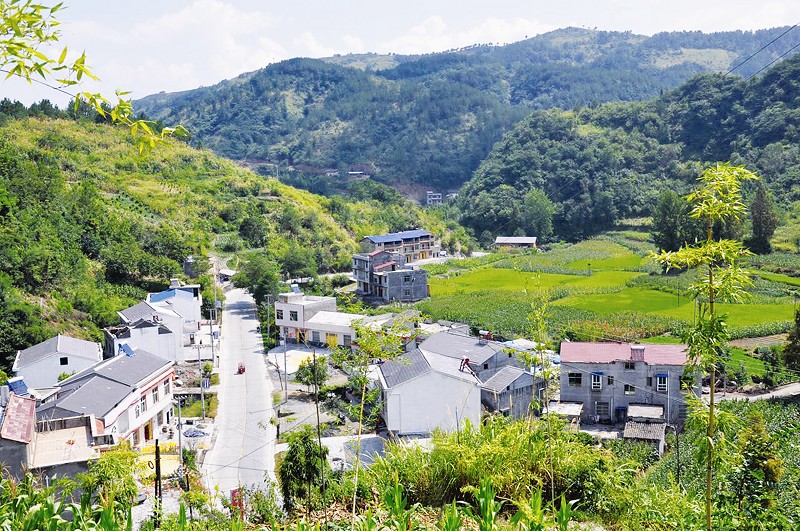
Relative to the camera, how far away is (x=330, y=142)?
79938 millimetres

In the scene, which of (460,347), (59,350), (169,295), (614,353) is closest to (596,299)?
(614,353)

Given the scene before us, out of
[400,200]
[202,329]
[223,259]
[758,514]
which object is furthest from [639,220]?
[758,514]

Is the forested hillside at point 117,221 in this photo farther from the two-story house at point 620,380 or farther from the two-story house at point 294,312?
the two-story house at point 620,380

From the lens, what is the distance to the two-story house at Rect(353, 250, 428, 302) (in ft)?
96.1

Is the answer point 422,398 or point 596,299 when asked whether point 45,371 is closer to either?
point 422,398

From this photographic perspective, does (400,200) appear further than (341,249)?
Yes

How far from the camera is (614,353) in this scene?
1550 centimetres

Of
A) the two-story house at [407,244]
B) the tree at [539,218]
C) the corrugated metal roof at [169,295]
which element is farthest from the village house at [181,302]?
the tree at [539,218]

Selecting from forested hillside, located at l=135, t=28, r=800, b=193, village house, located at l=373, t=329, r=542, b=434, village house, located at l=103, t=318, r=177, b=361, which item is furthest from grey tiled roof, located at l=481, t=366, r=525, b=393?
forested hillside, located at l=135, t=28, r=800, b=193

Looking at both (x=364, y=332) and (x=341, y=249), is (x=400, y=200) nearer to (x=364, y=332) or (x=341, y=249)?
(x=341, y=249)

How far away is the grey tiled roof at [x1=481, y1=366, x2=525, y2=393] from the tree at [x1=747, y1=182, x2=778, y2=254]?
2253 centimetres

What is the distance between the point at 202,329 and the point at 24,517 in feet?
66.1

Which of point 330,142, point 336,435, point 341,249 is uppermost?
point 330,142

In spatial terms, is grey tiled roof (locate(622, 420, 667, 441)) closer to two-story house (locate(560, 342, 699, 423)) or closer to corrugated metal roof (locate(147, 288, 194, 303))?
two-story house (locate(560, 342, 699, 423))
